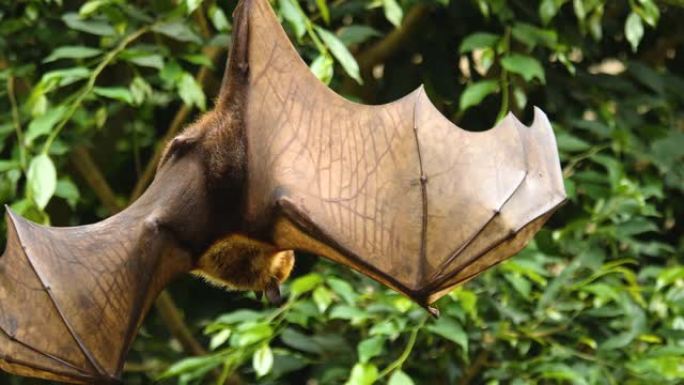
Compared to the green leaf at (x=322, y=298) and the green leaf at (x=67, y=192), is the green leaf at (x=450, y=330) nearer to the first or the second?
the green leaf at (x=322, y=298)

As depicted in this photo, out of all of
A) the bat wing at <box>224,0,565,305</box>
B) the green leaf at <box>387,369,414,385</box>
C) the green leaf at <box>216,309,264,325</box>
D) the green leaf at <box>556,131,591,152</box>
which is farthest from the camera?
the green leaf at <box>556,131,591,152</box>

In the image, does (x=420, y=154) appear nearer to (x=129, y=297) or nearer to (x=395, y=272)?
(x=395, y=272)

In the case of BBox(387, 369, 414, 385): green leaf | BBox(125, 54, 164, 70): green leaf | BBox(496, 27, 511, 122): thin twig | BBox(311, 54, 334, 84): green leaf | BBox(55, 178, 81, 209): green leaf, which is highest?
BBox(125, 54, 164, 70): green leaf

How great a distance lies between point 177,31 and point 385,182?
124cm

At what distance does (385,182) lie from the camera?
138cm

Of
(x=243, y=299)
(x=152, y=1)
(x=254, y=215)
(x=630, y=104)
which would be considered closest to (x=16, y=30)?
(x=152, y=1)

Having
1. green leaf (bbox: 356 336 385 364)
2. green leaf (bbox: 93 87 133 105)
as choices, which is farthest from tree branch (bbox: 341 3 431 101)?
green leaf (bbox: 356 336 385 364)

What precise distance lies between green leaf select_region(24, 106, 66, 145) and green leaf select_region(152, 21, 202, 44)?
0.25 meters

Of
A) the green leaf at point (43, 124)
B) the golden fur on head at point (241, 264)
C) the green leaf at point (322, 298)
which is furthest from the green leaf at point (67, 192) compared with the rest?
the golden fur on head at point (241, 264)

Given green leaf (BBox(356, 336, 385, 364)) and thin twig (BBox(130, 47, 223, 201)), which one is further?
thin twig (BBox(130, 47, 223, 201))

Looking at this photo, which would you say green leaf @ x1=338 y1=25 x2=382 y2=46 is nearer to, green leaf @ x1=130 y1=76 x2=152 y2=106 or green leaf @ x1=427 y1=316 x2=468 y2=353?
green leaf @ x1=130 y1=76 x2=152 y2=106

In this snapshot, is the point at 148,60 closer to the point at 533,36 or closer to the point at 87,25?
the point at 87,25

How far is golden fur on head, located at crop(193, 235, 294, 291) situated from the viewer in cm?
143

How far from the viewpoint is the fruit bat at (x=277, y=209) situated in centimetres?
135
